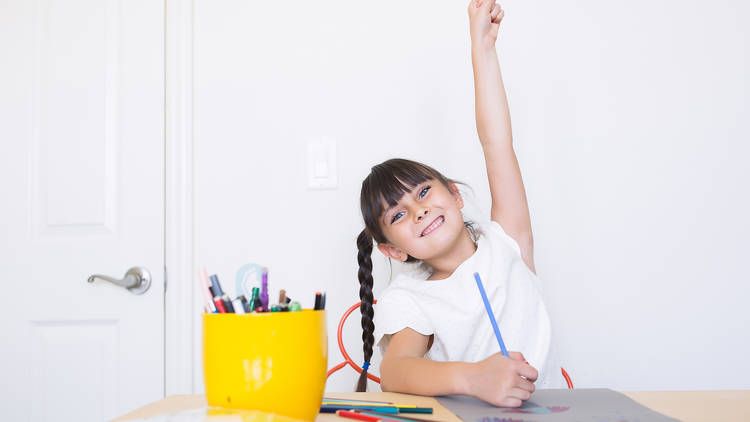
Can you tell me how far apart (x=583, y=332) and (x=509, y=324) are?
1.33 feet

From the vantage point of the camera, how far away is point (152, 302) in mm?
1468

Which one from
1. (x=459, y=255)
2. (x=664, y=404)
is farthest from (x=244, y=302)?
(x=459, y=255)

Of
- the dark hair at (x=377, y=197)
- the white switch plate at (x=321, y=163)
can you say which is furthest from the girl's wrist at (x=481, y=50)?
the white switch plate at (x=321, y=163)

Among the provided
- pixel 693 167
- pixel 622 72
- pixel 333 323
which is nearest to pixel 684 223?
pixel 693 167

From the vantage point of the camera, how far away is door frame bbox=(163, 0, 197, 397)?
1.46m

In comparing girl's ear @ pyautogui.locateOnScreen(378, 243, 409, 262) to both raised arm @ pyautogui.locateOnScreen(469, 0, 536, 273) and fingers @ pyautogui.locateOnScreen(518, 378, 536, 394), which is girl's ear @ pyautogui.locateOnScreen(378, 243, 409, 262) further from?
fingers @ pyautogui.locateOnScreen(518, 378, 536, 394)

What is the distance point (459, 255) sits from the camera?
3.86 feet

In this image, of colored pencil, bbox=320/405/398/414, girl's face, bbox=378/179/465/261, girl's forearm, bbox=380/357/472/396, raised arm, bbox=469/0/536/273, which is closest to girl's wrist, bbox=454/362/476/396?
girl's forearm, bbox=380/357/472/396

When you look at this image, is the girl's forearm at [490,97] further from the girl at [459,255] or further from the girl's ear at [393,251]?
the girl's ear at [393,251]

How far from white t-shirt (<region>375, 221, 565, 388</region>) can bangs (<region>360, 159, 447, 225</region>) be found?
0.17 m

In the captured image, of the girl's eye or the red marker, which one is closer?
the red marker

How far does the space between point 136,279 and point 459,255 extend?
0.85 meters

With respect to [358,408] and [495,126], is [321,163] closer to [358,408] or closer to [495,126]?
[495,126]

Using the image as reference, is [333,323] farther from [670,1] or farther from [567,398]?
[670,1]
